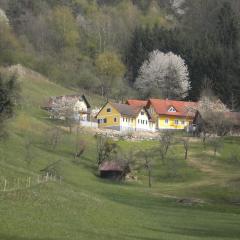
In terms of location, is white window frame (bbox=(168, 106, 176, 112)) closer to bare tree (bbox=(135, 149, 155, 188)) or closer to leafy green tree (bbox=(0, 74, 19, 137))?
bare tree (bbox=(135, 149, 155, 188))

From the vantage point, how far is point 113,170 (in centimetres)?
7981

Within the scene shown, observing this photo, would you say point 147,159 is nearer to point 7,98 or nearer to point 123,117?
point 7,98

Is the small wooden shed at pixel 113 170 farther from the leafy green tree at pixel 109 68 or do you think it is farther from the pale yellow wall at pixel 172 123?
the leafy green tree at pixel 109 68

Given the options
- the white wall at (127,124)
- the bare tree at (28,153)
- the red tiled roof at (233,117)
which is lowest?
the bare tree at (28,153)

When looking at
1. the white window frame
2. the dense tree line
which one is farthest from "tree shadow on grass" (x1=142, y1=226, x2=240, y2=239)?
the dense tree line

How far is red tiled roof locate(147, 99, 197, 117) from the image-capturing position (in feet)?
431

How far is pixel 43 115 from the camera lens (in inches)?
4493

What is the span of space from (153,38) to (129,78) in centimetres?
1370

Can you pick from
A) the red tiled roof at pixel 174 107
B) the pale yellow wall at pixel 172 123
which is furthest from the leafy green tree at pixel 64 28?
the pale yellow wall at pixel 172 123

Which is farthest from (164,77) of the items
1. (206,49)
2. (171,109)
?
(171,109)

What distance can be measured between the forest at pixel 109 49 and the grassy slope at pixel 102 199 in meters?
46.8

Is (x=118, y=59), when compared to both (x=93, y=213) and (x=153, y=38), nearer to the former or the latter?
(x=153, y=38)

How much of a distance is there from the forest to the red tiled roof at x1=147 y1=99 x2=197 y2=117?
11240mm

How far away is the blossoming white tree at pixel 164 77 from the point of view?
154875 millimetres
